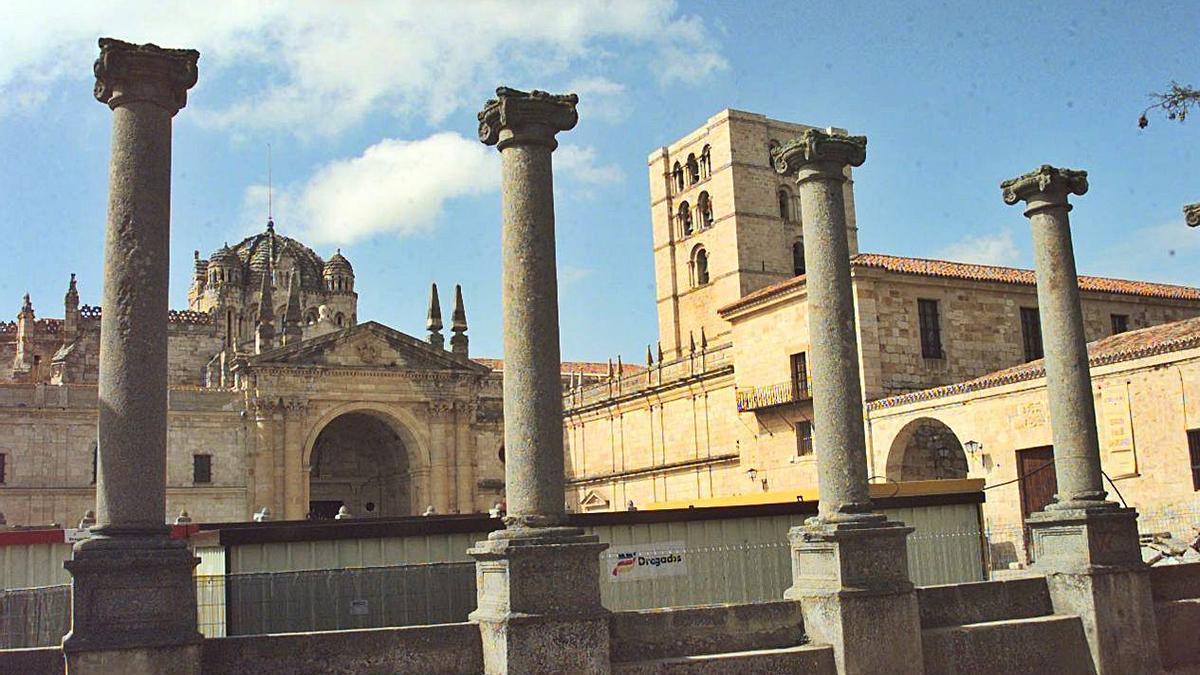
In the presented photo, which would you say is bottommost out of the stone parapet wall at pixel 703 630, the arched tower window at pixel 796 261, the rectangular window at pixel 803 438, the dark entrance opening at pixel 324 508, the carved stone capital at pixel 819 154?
the stone parapet wall at pixel 703 630

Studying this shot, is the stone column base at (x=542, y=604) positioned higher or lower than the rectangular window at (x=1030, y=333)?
lower

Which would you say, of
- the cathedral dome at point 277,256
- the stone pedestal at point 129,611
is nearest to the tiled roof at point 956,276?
the stone pedestal at point 129,611

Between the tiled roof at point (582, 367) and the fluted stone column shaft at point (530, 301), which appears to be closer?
the fluted stone column shaft at point (530, 301)

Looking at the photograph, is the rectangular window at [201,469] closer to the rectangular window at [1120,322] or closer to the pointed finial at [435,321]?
the pointed finial at [435,321]

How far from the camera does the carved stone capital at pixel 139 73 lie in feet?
36.2

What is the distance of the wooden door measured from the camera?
28.7 m

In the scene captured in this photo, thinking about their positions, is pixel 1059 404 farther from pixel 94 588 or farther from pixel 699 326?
pixel 699 326

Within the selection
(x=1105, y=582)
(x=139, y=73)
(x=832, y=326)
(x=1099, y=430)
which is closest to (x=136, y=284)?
(x=139, y=73)

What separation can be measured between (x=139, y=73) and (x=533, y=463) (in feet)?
17.5

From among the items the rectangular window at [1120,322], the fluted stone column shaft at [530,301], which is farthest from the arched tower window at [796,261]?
the fluted stone column shaft at [530,301]

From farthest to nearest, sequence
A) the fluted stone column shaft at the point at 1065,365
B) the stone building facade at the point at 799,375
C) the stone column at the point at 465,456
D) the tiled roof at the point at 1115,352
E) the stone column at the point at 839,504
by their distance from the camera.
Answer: the stone column at the point at 465,456 < the stone building facade at the point at 799,375 < the tiled roof at the point at 1115,352 < the fluted stone column shaft at the point at 1065,365 < the stone column at the point at 839,504

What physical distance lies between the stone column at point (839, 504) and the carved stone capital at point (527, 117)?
3119 millimetres

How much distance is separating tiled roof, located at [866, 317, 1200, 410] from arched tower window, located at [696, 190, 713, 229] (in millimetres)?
35552

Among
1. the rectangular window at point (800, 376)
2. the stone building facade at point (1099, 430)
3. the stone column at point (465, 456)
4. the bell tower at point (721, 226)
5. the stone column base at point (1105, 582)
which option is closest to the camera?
the stone column base at point (1105, 582)
